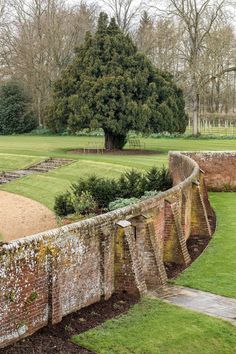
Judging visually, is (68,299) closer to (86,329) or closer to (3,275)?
(86,329)

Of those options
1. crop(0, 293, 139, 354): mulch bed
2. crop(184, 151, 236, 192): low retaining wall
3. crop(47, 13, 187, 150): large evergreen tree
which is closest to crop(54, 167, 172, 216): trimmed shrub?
crop(184, 151, 236, 192): low retaining wall

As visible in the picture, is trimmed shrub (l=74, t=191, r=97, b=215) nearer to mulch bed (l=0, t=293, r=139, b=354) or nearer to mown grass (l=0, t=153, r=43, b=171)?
→ mulch bed (l=0, t=293, r=139, b=354)

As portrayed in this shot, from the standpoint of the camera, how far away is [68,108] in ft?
103

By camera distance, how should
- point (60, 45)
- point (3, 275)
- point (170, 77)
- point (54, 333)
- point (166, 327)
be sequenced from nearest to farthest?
point (3, 275), point (54, 333), point (166, 327), point (170, 77), point (60, 45)

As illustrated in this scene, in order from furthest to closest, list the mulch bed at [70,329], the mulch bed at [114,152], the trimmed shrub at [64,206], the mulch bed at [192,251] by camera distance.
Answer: the mulch bed at [114,152], the trimmed shrub at [64,206], the mulch bed at [192,251], the mulch bed at [70,329]

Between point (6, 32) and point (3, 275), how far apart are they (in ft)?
180

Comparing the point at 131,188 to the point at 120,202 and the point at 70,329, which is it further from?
the point at 70,329

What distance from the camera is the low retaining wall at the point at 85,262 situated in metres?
7.04

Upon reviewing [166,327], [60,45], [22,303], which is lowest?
[166,327]

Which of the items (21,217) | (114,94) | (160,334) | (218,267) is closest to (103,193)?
(21,217)

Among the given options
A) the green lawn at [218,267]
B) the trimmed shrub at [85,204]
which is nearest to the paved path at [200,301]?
the green lawn at [218,267]

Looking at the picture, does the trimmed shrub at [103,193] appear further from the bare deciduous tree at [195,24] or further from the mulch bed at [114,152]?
the bare deciduous tree at [195,24]

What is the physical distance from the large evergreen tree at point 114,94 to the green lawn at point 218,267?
15207 mm

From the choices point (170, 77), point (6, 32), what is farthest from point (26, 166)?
point (6, 32)
